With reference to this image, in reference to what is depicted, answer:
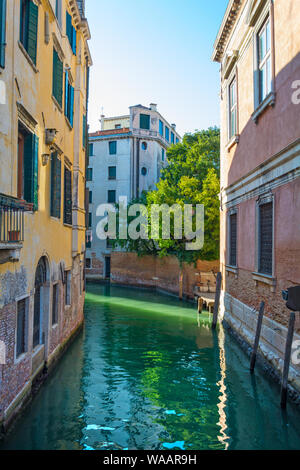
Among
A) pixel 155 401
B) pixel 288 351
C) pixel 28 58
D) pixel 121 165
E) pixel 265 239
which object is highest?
pixel 121 165

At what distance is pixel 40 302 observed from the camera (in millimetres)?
7844

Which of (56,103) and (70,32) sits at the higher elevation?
(70,32)

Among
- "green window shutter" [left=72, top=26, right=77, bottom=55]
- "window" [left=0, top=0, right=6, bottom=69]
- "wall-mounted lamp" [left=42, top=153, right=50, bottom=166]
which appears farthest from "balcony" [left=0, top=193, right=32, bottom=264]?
"green window shutter" [left=72, top=26, right=77, bottom=55]

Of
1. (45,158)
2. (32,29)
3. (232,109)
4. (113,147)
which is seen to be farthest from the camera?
(113,147)

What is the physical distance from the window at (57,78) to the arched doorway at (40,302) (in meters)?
3.49

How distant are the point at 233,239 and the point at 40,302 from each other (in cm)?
651

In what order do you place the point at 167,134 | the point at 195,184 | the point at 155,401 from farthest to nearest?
1. the point at 167,134
2. the point at 195,184
3. the point at 155,401

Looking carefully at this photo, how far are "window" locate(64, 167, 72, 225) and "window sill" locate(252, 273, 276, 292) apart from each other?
15.7 ft

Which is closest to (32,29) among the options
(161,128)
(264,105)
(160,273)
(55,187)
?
(55,187)

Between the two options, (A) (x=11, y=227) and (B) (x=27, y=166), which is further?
(B) (x=27, y=166)

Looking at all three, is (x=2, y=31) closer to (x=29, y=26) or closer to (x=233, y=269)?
(x=29, y=26)

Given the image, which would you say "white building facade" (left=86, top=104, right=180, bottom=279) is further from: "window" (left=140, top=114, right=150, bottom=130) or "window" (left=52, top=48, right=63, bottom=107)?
"window" (left=52, top=48, right=63, bottom=107)

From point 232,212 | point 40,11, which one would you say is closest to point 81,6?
point 40,11
